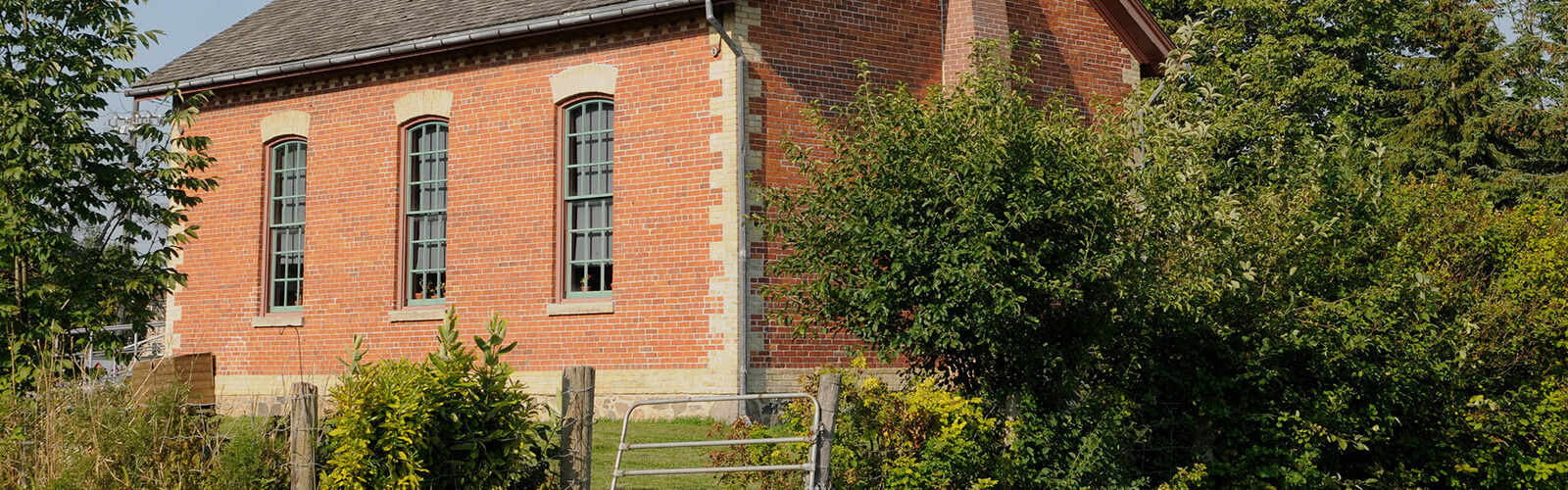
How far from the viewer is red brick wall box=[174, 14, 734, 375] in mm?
15148

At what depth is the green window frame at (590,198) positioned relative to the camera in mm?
15969

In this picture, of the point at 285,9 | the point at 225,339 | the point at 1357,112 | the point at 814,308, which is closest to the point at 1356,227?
the point at 814,308

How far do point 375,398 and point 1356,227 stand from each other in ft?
28.7

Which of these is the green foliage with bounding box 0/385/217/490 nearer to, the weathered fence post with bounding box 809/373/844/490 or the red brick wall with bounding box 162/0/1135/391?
the weathered fence post with bounding box 809/373/844/490

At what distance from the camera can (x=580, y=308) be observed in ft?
51.5

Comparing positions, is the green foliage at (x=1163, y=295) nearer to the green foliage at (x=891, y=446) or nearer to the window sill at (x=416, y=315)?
the green foliage at (x=891, y=446)

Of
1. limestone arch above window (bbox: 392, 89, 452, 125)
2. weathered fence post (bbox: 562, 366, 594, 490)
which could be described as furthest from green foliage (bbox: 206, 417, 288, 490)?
limestone arch above window (bbox: 392, 89, 452, 125)

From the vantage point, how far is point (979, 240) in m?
9.42

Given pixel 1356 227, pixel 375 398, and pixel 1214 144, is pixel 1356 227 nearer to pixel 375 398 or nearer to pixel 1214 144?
pixel 1214 144

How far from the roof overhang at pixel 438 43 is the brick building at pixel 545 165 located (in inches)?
1.6

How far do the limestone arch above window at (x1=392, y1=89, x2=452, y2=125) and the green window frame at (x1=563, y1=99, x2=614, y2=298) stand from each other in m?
1.96

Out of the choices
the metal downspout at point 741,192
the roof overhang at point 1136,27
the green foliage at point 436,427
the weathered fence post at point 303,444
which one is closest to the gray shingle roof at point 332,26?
the metal downspout at point 741,192

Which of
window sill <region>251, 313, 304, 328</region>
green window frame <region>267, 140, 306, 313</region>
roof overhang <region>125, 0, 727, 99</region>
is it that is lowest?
window sill <region>251, 313, 304, 328</region>

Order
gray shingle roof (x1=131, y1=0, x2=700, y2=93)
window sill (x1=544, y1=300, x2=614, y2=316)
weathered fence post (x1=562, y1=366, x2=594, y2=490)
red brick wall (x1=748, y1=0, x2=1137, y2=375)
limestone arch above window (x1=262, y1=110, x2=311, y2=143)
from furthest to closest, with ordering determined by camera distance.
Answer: limestone arch above window (x1=262, y1=110, x2=311, y2=143), gray shingle roof (x1=131, y1=0, x2=700, y2=93), window sill (x1=544, y1=300, x2=614, y2=316), red brick wall (x1=748, y1=0, x2=1137, y2=375), weathered fence post (x1=562, y1=366, x2=594, y2=490)
